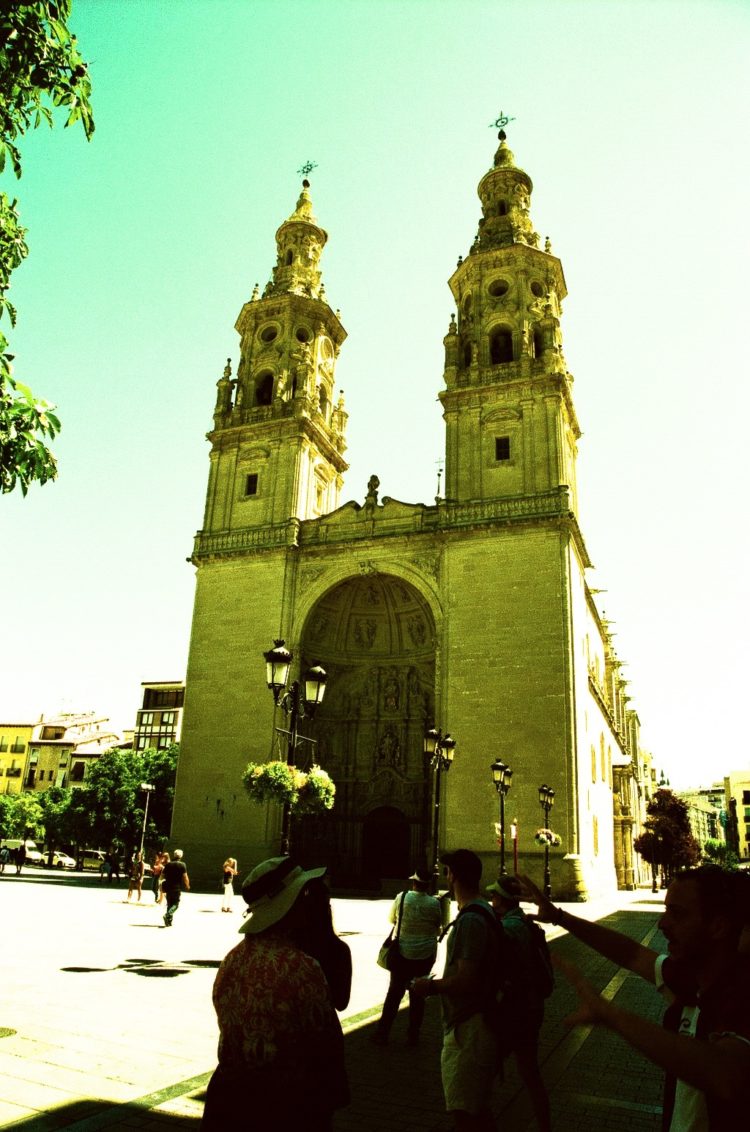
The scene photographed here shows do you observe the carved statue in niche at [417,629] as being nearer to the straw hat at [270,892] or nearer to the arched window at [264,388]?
the arched window at [264,388]

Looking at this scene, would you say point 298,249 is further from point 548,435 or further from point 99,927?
point 99,927

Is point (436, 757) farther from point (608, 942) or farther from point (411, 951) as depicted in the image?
point (608, 942)

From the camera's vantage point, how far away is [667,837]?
5047 centimetres

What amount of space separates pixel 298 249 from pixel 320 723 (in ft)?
91.9

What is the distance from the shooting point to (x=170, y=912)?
1608 centimetres

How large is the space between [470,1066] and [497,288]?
1529 inches

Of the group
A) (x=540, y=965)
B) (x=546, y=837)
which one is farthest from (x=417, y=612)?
(x=540, y=965)

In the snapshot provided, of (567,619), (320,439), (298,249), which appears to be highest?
(298,249)

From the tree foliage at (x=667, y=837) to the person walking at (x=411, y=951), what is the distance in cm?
4701

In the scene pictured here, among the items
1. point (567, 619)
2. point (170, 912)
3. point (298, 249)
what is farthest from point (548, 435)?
point (170, 912)

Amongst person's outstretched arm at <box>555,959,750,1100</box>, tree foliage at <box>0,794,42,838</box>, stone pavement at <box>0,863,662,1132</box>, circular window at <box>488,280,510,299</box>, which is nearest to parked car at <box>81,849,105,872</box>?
tree foliage at <box>0,794,42,838</box>

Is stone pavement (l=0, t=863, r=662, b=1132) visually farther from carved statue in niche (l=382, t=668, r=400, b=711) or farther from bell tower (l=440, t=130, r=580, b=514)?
bell tower (l=440, t=130, r=580, b=514)

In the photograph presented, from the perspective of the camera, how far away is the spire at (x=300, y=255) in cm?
4316

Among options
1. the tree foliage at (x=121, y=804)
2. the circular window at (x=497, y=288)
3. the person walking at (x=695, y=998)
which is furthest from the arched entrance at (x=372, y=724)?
the person walking at (x=695, y=998)
